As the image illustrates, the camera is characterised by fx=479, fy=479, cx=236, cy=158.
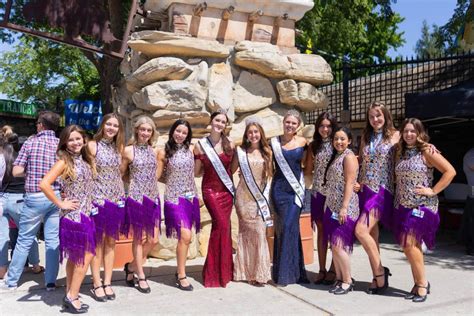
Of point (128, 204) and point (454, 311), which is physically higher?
point (128, 204)

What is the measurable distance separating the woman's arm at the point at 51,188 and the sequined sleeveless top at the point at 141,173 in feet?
1.83

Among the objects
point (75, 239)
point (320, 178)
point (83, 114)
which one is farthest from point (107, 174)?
point (83, 114)

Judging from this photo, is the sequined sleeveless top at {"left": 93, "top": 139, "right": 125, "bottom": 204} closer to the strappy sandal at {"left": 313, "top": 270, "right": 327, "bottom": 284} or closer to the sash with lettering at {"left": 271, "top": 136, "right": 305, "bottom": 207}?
the sash with lettering at {"left": 271, "top": 136, "right": 305, "bottom": 207}

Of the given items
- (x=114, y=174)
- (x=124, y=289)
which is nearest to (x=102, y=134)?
(x=114, y=174)

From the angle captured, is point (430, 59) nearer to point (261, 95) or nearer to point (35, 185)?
point (261, 95)

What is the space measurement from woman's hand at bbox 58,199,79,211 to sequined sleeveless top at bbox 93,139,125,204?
24 cm

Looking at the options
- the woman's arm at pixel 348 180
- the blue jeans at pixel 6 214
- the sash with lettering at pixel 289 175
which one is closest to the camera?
the woman's arm at pixel 348 180

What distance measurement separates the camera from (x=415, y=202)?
146 inches

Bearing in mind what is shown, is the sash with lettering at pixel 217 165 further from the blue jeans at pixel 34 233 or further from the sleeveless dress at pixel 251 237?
the blue jeans at pixel 34 233

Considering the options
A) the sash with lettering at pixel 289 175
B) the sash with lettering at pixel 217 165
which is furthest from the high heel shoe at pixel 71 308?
the sash with lettering at pixel 289 175

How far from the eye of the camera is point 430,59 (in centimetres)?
→ 638

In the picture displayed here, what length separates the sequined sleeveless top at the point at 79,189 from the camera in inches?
136

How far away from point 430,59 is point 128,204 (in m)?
4.57

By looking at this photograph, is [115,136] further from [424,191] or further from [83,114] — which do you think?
[83,114]
